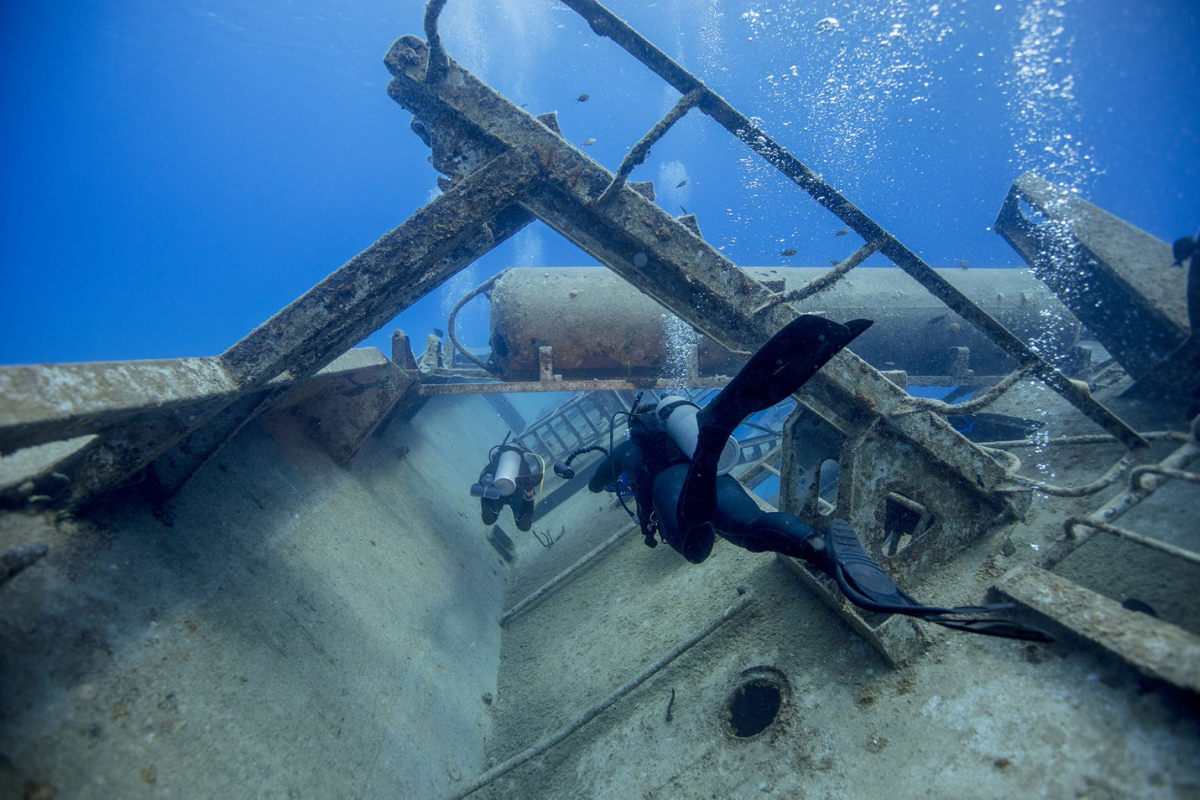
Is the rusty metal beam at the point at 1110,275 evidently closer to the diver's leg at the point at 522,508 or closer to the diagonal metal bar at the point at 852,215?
the diagonal metal bar at the point at 852,215

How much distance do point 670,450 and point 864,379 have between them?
128 cm

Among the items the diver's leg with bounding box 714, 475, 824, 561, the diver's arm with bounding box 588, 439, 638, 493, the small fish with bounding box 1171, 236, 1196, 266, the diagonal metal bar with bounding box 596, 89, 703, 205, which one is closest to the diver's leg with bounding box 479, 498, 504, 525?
the diver's arm with bounding box 588, 439, 638, 493

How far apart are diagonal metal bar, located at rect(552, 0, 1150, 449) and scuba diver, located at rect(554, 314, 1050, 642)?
3.22ft

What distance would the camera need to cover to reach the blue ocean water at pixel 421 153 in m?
44.1

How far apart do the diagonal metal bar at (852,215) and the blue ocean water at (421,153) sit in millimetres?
33330

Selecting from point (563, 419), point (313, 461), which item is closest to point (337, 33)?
point (563, 419)

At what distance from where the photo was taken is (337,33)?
155ft

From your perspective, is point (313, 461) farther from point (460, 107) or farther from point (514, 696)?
point (460, 107)

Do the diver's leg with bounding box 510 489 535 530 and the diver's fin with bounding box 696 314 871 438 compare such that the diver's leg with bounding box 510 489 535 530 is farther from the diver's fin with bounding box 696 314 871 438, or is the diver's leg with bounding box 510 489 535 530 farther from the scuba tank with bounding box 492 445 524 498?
the diver's fin with bounding box 696 314 871 438

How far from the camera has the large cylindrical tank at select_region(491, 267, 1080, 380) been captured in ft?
18.5

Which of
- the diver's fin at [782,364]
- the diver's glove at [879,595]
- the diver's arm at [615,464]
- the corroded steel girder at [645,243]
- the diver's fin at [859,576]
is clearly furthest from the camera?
the diver's arm at [615,464]

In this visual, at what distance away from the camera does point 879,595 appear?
1.80m

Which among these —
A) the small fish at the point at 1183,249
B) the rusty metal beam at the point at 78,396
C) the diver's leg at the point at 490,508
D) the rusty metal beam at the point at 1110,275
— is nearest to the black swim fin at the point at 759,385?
the small fish at the point at 1183,249

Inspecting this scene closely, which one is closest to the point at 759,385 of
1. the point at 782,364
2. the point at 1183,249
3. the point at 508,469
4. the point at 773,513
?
the point at 782,364
